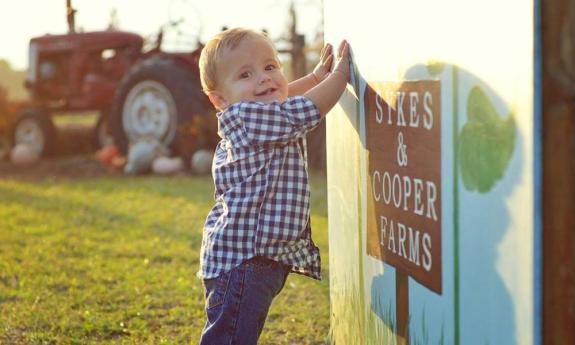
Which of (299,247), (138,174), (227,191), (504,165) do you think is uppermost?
(504,165)

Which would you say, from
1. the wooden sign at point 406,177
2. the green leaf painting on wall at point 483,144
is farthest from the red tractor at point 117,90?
the green leaf painting on wall at point 483,144

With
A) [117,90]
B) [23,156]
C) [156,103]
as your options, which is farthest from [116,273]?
[23,156]

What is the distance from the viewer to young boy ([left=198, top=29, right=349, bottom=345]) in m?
2.55

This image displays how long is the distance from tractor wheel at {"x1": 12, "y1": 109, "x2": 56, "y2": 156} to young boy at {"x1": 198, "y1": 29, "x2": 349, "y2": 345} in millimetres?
8579

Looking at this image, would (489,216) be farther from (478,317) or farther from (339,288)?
(339,288)

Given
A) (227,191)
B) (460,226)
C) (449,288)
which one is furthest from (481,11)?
(227,191)

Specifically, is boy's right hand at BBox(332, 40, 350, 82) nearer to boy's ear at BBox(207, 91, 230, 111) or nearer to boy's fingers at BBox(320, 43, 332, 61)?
boy's fingers at BBox(320, 43, 332, 61)

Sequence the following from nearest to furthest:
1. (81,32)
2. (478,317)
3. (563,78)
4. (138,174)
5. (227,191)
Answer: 1. (563,78)
2. (478,317)
3. (227,191)
4. (138,174)
5. (81,32)

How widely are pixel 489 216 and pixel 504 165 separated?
116 mm

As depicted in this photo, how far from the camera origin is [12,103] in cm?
1159

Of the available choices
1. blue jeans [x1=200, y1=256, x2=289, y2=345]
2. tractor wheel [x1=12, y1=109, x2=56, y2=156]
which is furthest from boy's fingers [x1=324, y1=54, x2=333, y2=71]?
tractor wheel [x1=12, y1=109, x2=56, y2=156]

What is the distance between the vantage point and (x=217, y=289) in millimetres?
2598

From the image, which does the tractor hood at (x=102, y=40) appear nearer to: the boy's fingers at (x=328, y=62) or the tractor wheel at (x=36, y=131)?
the tractor wheel at (x=36, y=131)

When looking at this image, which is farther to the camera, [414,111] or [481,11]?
[414,111]
